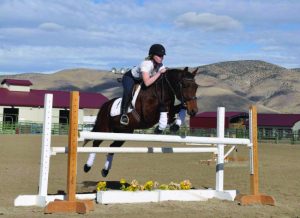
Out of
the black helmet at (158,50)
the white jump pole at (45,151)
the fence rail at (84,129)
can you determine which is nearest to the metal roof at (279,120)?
the fence rail at (84,129)

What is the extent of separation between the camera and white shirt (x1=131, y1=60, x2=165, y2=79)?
22.4ft

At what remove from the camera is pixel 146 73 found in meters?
6.80

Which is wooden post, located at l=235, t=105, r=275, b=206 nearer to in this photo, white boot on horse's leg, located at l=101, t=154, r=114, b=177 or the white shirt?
the white shirt

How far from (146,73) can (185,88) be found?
70cm

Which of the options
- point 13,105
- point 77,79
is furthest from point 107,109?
point 77,79

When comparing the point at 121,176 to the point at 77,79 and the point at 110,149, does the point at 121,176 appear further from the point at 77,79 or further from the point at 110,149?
the point at 77,79

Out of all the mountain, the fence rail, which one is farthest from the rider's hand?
the mountain

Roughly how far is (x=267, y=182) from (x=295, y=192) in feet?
5.70

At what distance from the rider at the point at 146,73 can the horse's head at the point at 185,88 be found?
0.87 ft

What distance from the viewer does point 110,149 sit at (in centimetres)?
644

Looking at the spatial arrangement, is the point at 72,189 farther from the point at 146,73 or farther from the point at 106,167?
the point at 146,73

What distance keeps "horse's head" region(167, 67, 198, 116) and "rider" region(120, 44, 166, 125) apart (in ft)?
0.87

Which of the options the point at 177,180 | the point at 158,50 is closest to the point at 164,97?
the point at 158,50

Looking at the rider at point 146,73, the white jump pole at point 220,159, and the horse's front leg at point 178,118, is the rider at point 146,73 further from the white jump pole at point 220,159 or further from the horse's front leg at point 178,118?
the white jump pole at point 220,159
